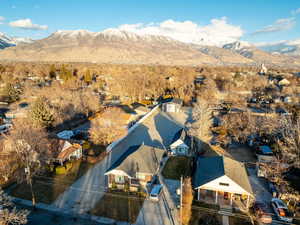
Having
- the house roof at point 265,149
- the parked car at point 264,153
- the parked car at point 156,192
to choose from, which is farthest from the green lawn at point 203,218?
the house roof at point 265,149

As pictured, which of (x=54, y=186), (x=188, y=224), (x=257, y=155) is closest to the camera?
(x=188, y=224)

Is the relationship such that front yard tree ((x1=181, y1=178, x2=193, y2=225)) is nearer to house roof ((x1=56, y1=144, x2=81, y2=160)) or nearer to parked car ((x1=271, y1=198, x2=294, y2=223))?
parked car ((x1=271, y1=198, x2=294, y2=223))

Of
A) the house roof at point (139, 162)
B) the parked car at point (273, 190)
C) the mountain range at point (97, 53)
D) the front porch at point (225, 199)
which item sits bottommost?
the front porch at point (225, 199)

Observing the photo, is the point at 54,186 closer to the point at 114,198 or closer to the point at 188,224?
the point at 114,198

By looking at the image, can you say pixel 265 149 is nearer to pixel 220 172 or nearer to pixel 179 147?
pixel 179 147

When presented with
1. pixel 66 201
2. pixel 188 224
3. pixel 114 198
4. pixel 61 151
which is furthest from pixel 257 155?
pixel 61 151

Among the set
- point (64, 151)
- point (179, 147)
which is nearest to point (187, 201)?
point (179, 147)

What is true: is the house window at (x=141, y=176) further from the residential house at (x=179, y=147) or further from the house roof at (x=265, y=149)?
the house roof at (x=265, y=149)
